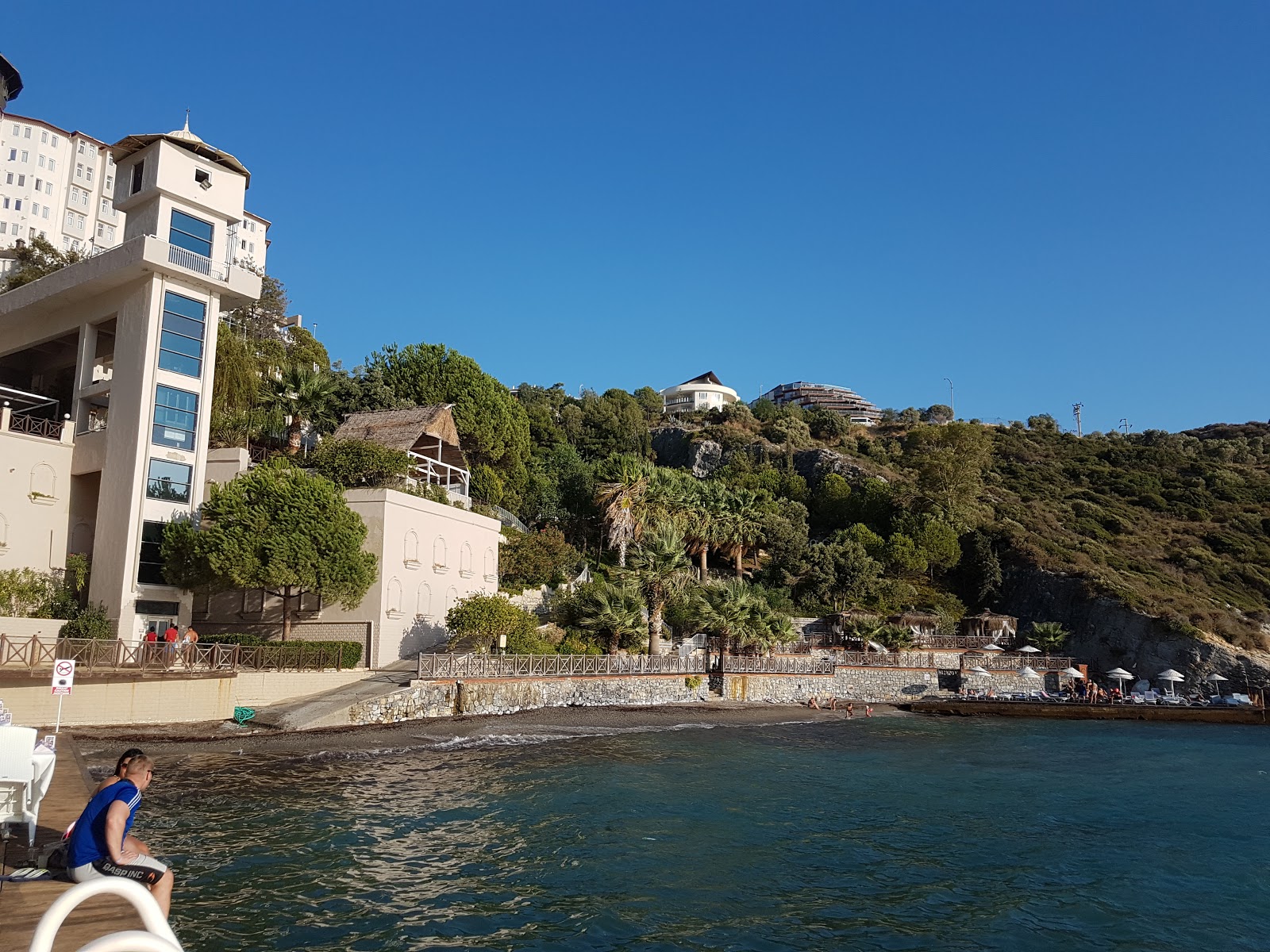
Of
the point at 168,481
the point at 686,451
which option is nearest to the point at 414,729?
the point at 168,481

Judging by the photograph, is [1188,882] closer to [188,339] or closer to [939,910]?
[939,910]

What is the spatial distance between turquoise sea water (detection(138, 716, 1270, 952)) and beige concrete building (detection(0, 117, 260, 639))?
1161 centimetres

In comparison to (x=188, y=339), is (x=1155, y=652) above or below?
below

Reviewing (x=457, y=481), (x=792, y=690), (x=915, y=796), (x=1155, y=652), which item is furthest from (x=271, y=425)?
(x=1155, y=652)

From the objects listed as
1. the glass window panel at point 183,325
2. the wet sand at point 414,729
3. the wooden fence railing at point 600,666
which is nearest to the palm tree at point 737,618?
the wooden fence railing at point 600,666

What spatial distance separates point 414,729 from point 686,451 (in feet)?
192

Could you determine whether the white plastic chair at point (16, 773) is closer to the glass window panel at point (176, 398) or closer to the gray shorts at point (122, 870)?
the gray shorts at point (122, 870)

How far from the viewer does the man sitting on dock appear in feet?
21.1

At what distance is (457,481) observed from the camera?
41469mm

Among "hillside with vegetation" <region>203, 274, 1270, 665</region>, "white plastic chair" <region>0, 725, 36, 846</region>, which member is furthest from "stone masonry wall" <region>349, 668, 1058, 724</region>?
"white plastic chair" <region>0, 725, 36, 846</region>

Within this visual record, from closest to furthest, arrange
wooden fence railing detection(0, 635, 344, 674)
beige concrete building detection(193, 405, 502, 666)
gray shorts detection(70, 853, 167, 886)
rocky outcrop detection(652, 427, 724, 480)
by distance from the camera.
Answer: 1. gray shorts detection(70, 853, 167, 886)
2. wooden fence railing detection(0, 635, 344, 674)
3. beige concrete building detection(193, 405, 502, 666)
4. rocky outcrop detection(652, 427, 724, 480)

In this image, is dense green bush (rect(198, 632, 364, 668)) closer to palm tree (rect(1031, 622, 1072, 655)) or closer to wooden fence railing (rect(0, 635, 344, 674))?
wooden fence railing (rect(0, 635, 344, 674))

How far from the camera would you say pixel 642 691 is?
33.8 meters

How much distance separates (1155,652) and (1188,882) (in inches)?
1498
